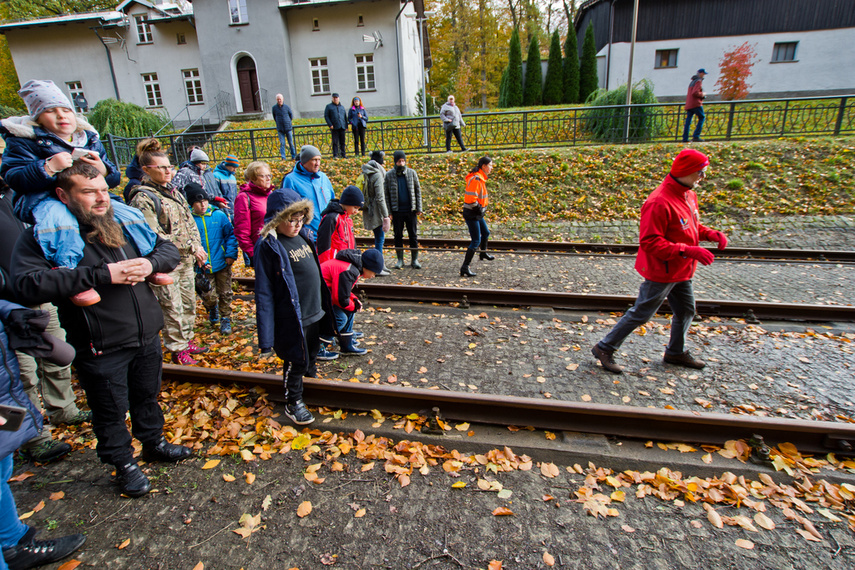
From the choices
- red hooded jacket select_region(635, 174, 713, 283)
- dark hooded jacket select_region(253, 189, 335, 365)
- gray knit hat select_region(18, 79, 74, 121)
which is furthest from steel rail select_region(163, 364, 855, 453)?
gray knit hat select_region(18, 79, 74, 121)

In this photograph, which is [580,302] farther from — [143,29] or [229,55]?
[143,29]

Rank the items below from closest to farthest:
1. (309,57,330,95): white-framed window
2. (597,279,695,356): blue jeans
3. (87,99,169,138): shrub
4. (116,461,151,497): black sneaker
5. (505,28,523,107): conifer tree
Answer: (116,461,151,497): black sneaker → (597,279,695,356): blue jeans → (87,99,169,138): shrub → (309,57,330,95): white-framed window → (505,28,523,107): conifer tree

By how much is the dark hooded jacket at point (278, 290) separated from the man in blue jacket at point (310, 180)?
6.76 feet

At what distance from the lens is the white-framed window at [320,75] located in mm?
26391

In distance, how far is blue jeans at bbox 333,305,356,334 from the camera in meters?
4.71

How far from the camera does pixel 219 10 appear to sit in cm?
2522

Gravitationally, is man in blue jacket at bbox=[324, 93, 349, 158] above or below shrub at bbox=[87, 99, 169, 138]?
below

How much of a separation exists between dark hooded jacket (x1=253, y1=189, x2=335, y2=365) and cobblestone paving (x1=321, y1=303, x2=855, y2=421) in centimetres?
109

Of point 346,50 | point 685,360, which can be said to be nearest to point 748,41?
point 346,50

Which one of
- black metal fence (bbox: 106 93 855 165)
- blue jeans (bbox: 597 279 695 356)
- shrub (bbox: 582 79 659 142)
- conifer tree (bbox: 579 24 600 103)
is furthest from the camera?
conifer tree (bbox: 579 24 600 103)

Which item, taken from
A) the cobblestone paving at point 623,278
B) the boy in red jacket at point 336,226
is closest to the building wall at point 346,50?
the cobblestone paving at point 623,278

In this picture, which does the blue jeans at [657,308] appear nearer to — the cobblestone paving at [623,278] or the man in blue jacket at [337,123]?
the cobblestone paving at [623,278]

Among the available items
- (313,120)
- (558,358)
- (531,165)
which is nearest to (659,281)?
(558,358)

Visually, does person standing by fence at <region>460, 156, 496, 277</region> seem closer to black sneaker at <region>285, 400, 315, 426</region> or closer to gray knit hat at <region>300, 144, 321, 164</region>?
gray knit hat at <region>300, 144, 321, 164</region>
